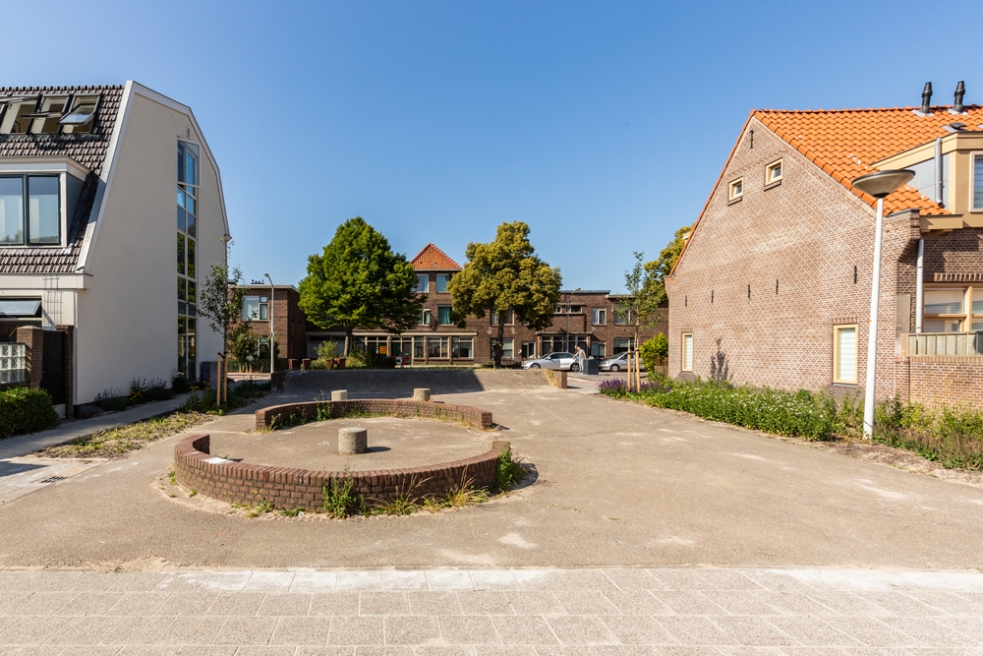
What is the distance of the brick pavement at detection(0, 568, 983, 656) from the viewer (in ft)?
10.7

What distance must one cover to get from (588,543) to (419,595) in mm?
1945

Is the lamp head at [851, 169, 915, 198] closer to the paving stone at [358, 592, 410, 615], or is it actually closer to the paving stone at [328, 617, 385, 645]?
the paving stone at [358, 592, 410, 615]

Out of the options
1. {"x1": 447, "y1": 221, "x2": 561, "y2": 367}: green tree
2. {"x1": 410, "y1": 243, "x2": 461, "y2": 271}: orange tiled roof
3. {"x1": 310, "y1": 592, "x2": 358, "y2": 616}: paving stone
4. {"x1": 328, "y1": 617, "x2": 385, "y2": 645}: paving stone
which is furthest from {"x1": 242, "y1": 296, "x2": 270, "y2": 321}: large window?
{"x1": 328, "y1": 617, "x2": 385, "y2": 645}: paving stone

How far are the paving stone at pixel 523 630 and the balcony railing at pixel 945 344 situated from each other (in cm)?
1146

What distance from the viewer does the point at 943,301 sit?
11.2 metres

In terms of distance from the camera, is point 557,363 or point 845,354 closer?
point 845,354

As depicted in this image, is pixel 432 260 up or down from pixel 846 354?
up

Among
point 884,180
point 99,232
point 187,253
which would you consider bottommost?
point 99,232

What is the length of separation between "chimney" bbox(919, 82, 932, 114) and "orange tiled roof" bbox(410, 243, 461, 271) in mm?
33256

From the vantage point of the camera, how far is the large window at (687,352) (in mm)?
19000

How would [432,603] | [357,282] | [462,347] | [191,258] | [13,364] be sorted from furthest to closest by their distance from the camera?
[462,347], [357,282], [191,258], [13,364], [432,603]

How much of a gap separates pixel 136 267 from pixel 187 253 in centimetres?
470

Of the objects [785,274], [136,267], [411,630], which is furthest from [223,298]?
[785,274]

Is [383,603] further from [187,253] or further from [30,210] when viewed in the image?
[187,253]
